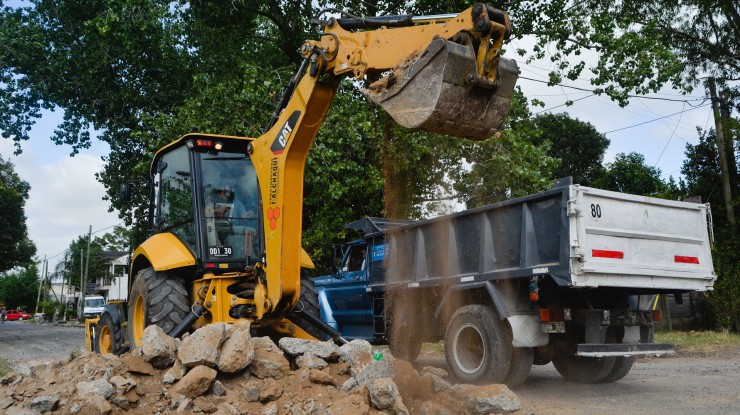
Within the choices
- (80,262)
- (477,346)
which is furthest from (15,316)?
(477,346)

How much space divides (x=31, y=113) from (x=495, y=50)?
19.9 metres

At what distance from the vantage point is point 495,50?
5410mm

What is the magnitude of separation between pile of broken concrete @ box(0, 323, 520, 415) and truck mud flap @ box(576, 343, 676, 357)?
2371mm

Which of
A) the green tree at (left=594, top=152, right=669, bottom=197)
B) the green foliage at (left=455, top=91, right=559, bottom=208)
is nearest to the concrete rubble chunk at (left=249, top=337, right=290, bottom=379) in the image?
the green foliage at (left=455, top=91, right=559, bottom=208)

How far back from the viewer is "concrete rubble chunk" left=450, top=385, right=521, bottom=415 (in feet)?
18.5

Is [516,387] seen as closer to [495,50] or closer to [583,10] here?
[495,50]

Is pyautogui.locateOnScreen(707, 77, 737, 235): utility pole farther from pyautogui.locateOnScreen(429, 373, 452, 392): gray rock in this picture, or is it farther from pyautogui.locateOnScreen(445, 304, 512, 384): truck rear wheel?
pyautogui.locateOnScreen(429, 373, 452, 392): gray rock

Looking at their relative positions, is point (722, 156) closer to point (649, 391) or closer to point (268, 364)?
point (649, 391)

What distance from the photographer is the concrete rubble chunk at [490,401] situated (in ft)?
18.5

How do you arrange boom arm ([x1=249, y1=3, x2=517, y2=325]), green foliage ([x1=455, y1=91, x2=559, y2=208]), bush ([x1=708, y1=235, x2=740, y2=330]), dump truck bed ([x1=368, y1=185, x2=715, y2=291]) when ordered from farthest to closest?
bush ([x1=708, y1=235, x2=740, y2=330]) < green foliage ([x1=455, y1=91, x2=559, y2=208]) < dump truck bed ([x1=368, y1=185, x2=715, y2=291]) < boom arm ([x1=249, y1=3, x2=517, y2=325])

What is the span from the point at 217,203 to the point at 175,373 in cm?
267

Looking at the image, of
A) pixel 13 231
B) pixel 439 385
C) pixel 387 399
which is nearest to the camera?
pixel 387 399

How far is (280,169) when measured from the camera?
706cm

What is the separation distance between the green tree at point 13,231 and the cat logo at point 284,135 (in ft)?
139
